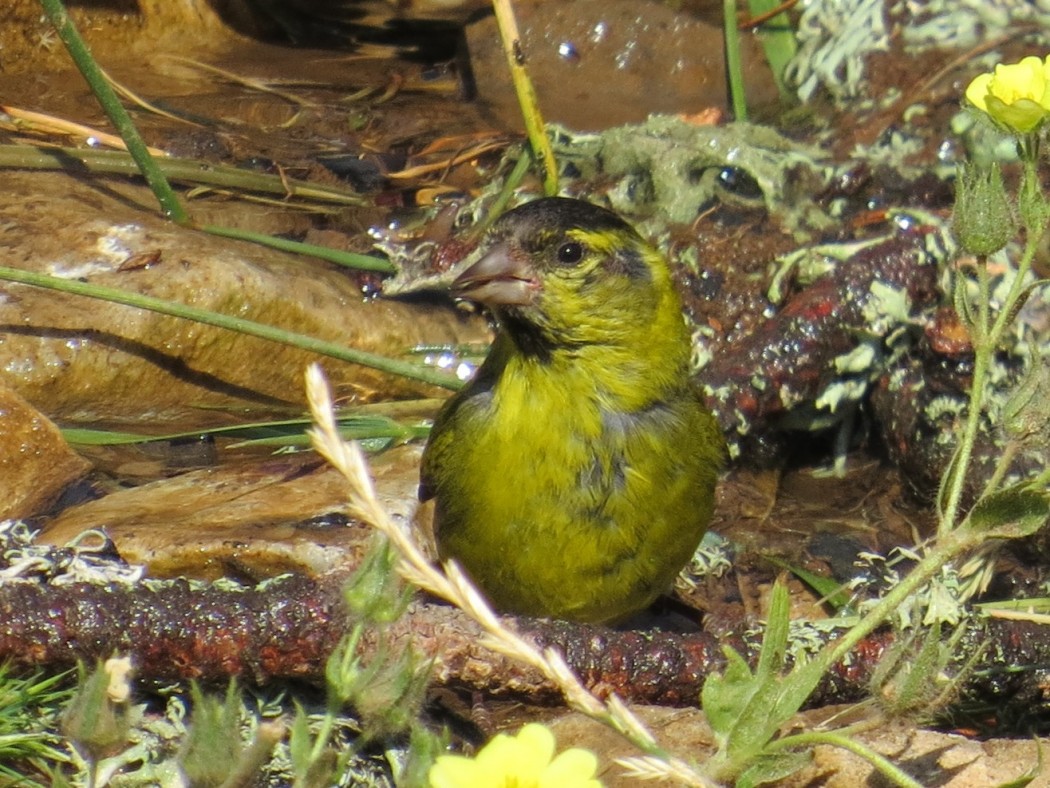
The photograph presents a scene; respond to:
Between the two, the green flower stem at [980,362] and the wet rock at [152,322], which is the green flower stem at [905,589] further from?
the wet rock at [152,322]

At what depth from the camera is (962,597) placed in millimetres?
3992

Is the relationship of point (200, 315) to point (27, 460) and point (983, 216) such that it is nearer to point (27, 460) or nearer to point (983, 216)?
point (27, 460)

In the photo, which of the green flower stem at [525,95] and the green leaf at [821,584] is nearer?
the green leaf at [821,584]

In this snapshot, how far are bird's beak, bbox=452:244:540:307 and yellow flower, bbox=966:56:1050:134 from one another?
1481 mm

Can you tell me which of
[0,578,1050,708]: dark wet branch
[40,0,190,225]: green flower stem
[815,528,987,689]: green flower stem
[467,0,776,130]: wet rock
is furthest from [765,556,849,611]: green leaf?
[467,0,776,130]: wet rock

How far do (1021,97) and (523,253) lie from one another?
5.11 feet

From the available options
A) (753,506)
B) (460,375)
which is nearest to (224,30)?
(460,375)

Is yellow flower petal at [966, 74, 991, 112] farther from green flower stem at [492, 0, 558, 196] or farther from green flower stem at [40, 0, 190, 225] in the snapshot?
green flower stem at [40, 0, 190, 225]

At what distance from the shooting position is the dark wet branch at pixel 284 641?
9.38 feet

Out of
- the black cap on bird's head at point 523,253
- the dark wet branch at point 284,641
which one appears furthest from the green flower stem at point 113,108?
the dark wet branch at point 284,641

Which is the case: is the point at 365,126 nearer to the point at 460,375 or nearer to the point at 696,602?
the point at 460,375

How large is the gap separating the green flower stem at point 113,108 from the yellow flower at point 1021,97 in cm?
307

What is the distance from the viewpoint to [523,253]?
382 centimetres

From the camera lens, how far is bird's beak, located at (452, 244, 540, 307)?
3.77 meters
